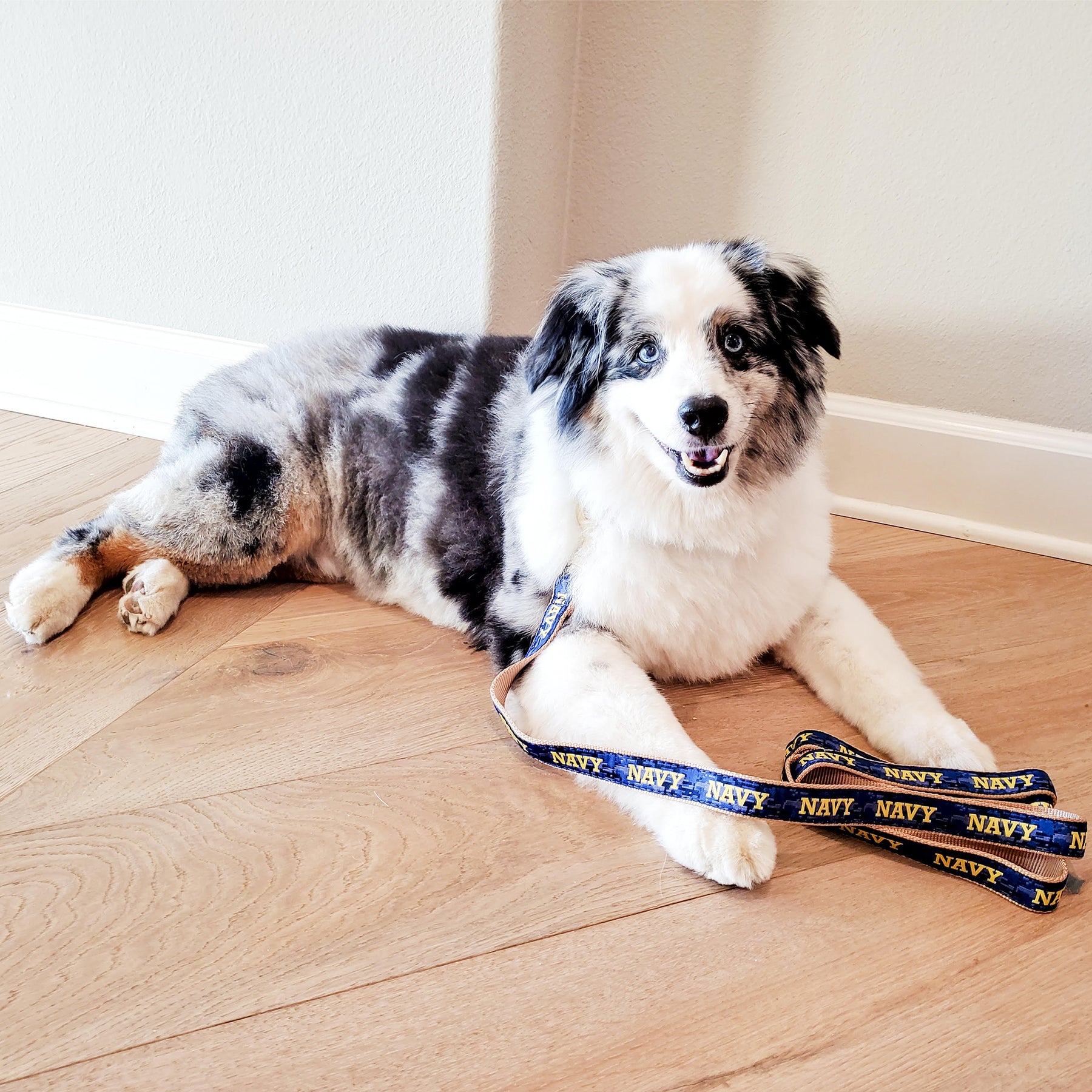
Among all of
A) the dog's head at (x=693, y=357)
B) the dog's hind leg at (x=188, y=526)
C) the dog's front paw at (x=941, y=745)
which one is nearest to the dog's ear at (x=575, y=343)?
the dog's head at (x=693, y=357)

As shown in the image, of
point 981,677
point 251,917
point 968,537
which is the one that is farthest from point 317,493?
point 968,537

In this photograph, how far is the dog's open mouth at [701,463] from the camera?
1.59 metres

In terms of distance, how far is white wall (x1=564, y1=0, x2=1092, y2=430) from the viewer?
2324mm

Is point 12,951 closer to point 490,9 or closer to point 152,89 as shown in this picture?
point 490,9

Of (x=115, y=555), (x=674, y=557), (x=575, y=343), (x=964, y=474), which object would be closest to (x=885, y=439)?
(x=964, y=474)

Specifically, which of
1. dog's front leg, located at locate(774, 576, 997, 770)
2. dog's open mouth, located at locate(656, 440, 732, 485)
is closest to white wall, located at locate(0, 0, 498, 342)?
dog's open mouth, located at locate(656, 440, 732, 485)

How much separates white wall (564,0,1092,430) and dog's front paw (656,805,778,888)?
64.7 inches

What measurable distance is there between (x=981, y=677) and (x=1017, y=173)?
1.31 meters

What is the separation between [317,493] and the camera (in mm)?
2201

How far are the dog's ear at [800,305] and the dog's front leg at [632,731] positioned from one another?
674 millimetres

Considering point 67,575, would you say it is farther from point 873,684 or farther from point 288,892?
point 873,684

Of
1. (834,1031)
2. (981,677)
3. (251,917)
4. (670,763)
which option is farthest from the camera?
(981,677)

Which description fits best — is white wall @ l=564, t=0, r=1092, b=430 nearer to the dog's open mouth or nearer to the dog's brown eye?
the dog's brown eye

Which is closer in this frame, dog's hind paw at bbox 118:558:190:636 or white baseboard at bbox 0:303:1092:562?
dog's hind paw at bbox 118:558:190:636
